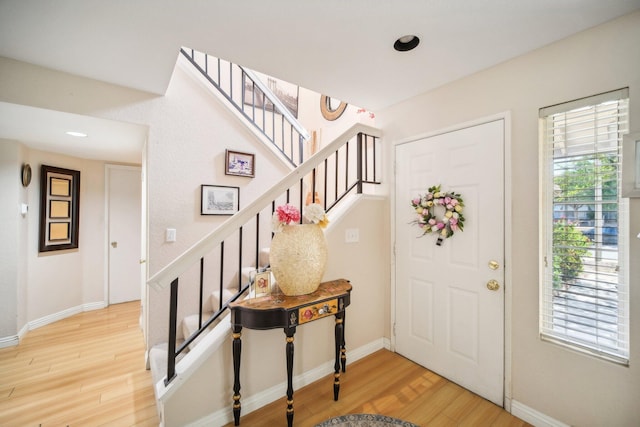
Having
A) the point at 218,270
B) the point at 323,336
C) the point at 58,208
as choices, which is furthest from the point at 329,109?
the point at 58,208

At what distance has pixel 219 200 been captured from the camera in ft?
9.36

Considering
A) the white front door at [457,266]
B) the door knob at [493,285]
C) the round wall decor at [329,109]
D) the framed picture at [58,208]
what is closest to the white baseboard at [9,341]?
the framed picture at [58,208]

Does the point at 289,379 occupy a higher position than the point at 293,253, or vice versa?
the point at 293,253

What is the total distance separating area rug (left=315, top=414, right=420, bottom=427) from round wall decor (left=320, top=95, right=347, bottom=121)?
3.33 metres

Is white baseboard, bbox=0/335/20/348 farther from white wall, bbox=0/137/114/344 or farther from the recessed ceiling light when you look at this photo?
the recessed ceiling light

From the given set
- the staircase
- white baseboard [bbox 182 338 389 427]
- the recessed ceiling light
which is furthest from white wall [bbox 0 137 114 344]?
white baseboard [bbox 182 338 389 427]

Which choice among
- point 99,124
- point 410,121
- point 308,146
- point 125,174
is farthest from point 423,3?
point 125,174

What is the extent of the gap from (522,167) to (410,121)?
1.00 metres

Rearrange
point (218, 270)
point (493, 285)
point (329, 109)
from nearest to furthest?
point (493, 285) → point (218, 270) → point (329, 109)

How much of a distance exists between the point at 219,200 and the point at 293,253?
147cm

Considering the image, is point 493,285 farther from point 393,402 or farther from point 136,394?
point 136,394

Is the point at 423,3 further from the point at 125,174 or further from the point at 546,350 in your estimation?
the point at 125,174

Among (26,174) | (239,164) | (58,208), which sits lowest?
(58,208)

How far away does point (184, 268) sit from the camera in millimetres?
1593
